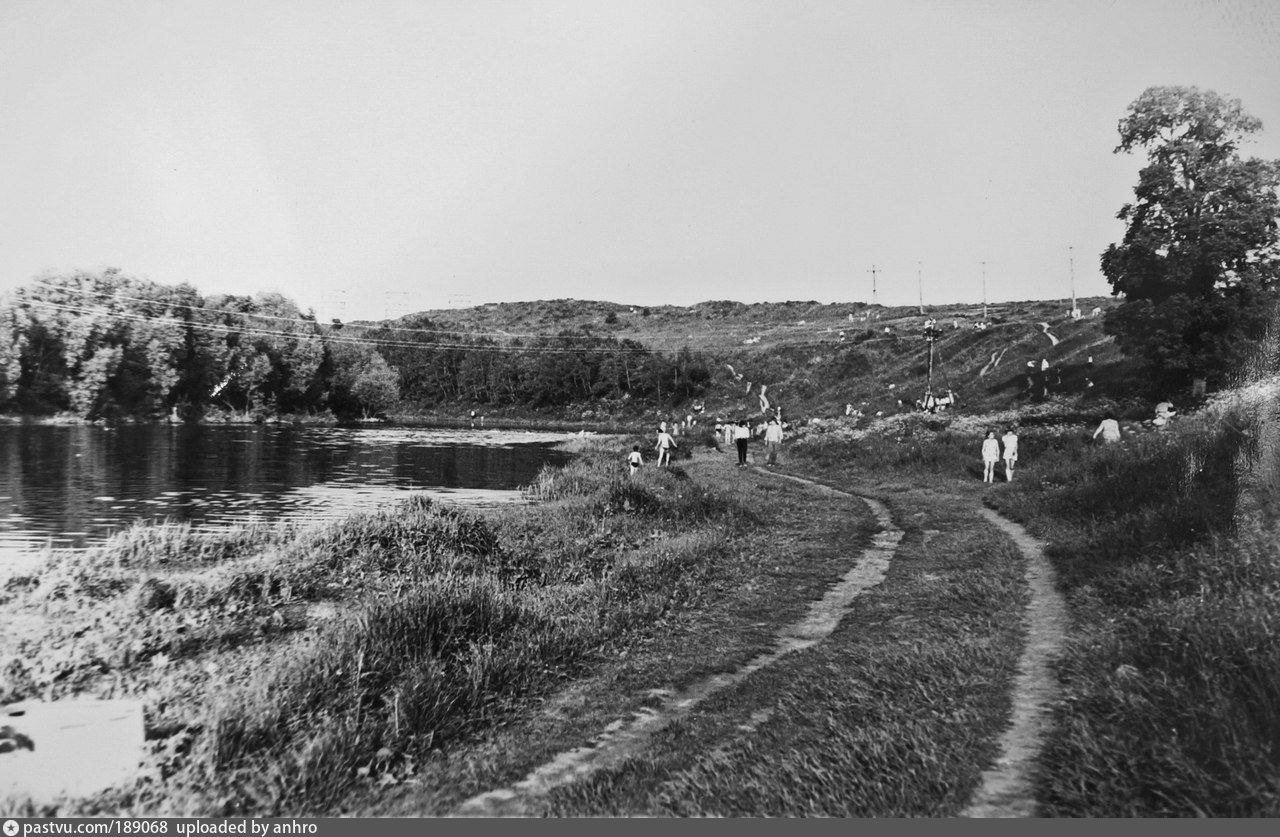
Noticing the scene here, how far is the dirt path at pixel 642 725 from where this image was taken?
19.7 ft

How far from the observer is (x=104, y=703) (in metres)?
8.78

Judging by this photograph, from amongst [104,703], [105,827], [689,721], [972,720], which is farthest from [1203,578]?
[104,703]

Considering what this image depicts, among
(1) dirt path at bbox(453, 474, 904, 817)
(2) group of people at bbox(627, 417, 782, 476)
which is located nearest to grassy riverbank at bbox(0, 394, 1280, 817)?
(1) dirt path at bbox(453, 474, 904, 817)

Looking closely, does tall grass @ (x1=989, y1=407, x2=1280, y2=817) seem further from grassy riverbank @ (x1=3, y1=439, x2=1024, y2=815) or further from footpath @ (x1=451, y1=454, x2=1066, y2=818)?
grassy riverbank @ (x1=3, y1=439, x2=1024, y2=815)

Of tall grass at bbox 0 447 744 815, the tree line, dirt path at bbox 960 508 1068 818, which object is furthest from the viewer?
the tree line

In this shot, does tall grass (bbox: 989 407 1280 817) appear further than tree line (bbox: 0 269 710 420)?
No

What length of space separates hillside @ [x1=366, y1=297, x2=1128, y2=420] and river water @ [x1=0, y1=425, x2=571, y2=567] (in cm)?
3580

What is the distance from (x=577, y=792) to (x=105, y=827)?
336 centimetres

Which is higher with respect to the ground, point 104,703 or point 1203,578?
point 1203,578

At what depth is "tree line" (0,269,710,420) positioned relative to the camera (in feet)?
221

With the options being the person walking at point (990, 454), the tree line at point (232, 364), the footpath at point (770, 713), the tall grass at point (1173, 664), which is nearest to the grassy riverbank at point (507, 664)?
the footpath at point (770, 713)

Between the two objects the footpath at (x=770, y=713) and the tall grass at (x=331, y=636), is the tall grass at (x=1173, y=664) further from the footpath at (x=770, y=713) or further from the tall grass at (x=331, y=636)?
the tall grass at (x=331, y=636)

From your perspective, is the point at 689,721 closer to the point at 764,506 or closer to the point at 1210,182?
the point at 764,506

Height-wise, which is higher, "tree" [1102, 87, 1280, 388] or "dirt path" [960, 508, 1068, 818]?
"tree" [1102, 87, 1280, 388]
